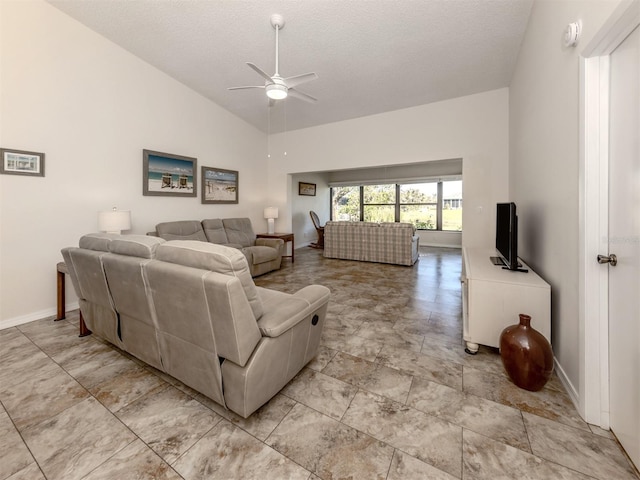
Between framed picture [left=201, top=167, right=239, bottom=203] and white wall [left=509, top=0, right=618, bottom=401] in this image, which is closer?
white wall [left=509, top=0, right=618, bottom=401]

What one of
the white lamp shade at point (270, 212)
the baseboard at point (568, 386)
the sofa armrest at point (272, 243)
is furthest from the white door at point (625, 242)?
the white lamp shade at point (270, 212)

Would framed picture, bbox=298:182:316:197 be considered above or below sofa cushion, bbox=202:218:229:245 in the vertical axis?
above

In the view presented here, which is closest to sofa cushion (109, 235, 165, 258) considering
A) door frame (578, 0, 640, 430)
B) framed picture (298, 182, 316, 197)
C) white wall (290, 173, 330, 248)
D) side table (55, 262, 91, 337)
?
side table (55, 262, 91, 337)

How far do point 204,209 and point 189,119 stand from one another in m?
1.56

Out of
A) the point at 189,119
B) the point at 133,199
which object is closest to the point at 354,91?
the point at 189,119

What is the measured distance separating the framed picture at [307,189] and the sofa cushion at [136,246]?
6.33 meters

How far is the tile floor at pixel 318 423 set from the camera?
1.13m

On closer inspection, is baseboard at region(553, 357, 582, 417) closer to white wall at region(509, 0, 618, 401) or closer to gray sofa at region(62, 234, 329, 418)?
white wall at region(509, 0, 618, 401)

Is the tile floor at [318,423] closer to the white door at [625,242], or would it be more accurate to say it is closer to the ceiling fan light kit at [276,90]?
the white door at [625,242]

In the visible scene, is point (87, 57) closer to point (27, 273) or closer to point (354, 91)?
point (27, 273)

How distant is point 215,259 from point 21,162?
314 centimetres

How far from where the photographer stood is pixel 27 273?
2.82 metres

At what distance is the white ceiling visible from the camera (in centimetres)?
281

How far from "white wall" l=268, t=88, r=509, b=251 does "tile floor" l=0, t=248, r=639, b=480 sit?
3048 millimetres
